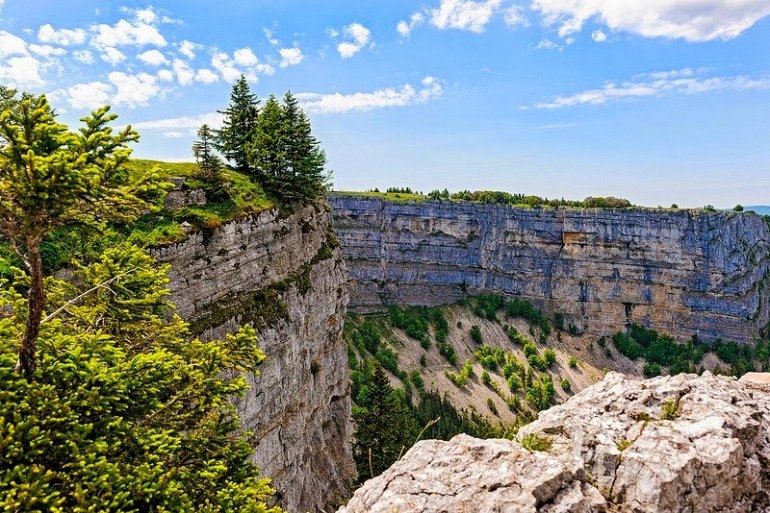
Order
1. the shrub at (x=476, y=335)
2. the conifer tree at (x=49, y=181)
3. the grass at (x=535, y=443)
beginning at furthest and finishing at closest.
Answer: the shrub at (x=476, y=335) → the grass at (x=535, y=443) → the conifer tree at (x=49, y=181)

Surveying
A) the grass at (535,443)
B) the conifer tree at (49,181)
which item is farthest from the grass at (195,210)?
the grass at (535,443)

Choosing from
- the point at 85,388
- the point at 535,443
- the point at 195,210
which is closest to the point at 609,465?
the point at 535,443

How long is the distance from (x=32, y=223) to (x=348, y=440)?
54.5m

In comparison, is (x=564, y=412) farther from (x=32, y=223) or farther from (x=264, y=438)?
(x=264, y=438)

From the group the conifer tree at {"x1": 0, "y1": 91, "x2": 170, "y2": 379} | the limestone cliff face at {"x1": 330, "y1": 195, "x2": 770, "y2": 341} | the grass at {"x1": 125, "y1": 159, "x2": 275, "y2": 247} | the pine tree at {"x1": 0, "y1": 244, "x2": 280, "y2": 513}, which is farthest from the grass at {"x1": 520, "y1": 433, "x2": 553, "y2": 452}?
the limestone cliff face at {"x1": 330, "y1": 195, "x2": 770, "y2": 341}

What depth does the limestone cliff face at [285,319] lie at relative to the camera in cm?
3472

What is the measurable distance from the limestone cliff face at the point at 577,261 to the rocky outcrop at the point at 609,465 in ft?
373

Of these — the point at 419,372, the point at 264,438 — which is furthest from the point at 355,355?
the point at 264,438

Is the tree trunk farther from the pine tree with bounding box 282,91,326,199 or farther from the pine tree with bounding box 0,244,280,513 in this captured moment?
the pine tree with bounding box 282,91,326,199

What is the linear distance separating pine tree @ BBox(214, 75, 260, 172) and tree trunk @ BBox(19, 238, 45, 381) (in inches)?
1637

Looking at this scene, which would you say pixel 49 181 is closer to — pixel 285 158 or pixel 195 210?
pixel 195 210

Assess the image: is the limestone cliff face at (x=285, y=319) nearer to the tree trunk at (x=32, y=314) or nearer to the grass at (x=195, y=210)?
the grass at (x=195, y=210)

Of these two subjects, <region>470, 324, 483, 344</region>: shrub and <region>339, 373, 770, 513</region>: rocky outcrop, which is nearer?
<region>339, 373, 770, 513</region>: rocky outcrop

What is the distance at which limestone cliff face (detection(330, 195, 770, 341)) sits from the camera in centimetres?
12381
